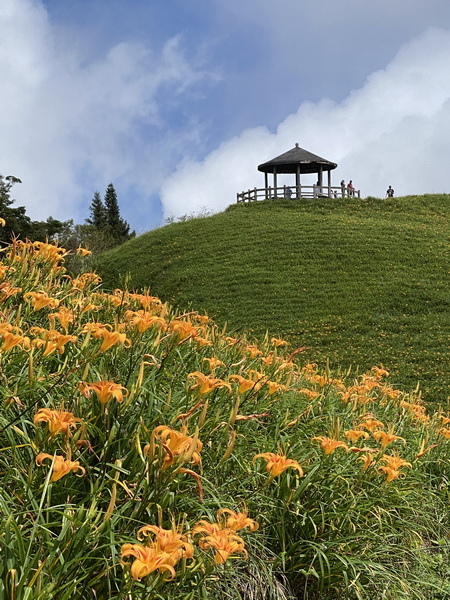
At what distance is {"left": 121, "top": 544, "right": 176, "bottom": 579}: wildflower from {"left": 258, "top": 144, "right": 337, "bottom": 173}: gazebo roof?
25005mm

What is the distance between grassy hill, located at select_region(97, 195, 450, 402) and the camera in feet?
33.3

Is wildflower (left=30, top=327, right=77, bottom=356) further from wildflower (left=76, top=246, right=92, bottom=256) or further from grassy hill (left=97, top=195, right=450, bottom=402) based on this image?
grassy hill (left=97, top=195, right=450, bottom=402)

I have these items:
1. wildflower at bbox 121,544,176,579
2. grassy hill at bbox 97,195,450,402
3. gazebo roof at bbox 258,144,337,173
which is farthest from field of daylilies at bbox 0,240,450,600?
gazebo roof at bbox 258,144,337,173

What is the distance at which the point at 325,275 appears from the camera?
14.2 m

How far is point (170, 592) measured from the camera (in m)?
1.35

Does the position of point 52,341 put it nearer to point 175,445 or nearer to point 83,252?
point 175,445

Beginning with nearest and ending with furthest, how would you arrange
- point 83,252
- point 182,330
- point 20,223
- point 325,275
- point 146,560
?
point 146,560
point 182,330
point 83,252
point 325,275
point 20,223

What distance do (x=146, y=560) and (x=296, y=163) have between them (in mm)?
25149

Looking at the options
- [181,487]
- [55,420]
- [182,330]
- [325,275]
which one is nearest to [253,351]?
[182,330]

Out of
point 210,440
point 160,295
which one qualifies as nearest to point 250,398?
point 210,440

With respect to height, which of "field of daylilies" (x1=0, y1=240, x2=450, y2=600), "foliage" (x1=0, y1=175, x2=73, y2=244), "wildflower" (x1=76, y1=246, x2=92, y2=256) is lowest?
"field of daylilies" (x1=0, y1=240, x2=450, y2=600)

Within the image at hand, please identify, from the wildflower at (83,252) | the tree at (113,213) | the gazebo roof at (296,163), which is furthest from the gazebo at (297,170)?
the tree at (113,213)

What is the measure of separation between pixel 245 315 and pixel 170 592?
10.9m

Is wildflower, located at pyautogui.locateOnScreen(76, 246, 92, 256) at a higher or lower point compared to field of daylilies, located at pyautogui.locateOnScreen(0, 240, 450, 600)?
higher
